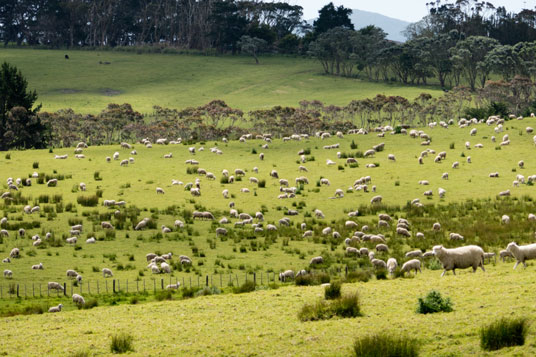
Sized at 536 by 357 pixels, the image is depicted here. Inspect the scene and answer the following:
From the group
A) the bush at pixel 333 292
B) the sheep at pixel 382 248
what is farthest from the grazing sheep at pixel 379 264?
the bush at pixel 333 292

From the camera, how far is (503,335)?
1116 centimetres

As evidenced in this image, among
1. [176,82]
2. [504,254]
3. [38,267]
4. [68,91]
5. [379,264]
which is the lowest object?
[38,267]

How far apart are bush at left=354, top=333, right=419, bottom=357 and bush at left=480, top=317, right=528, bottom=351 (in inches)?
43.2

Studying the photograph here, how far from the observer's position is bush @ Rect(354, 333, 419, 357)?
36.4 feet

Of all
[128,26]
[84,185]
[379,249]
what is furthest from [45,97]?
[379,249]

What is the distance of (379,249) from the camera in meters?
29.4

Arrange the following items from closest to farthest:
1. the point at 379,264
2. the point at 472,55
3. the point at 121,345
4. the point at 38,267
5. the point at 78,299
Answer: the point at 121,345
the point at 78,299
the point at 379,264
the point at 38,267
the point at 472,55

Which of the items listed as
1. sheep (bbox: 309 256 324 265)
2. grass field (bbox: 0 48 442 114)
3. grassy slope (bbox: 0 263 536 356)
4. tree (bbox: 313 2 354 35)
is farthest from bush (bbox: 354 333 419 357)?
tree (bbox: 313 2 354 35)

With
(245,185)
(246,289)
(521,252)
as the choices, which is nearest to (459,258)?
(521,252)

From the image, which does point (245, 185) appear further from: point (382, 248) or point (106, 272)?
point (106, 272)

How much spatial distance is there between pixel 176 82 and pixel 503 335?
4615 inches

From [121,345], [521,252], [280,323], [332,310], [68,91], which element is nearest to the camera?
[121,345]

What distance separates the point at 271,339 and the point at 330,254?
16722 millimetres

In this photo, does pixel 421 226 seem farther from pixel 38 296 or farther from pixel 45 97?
pixel 45 97
